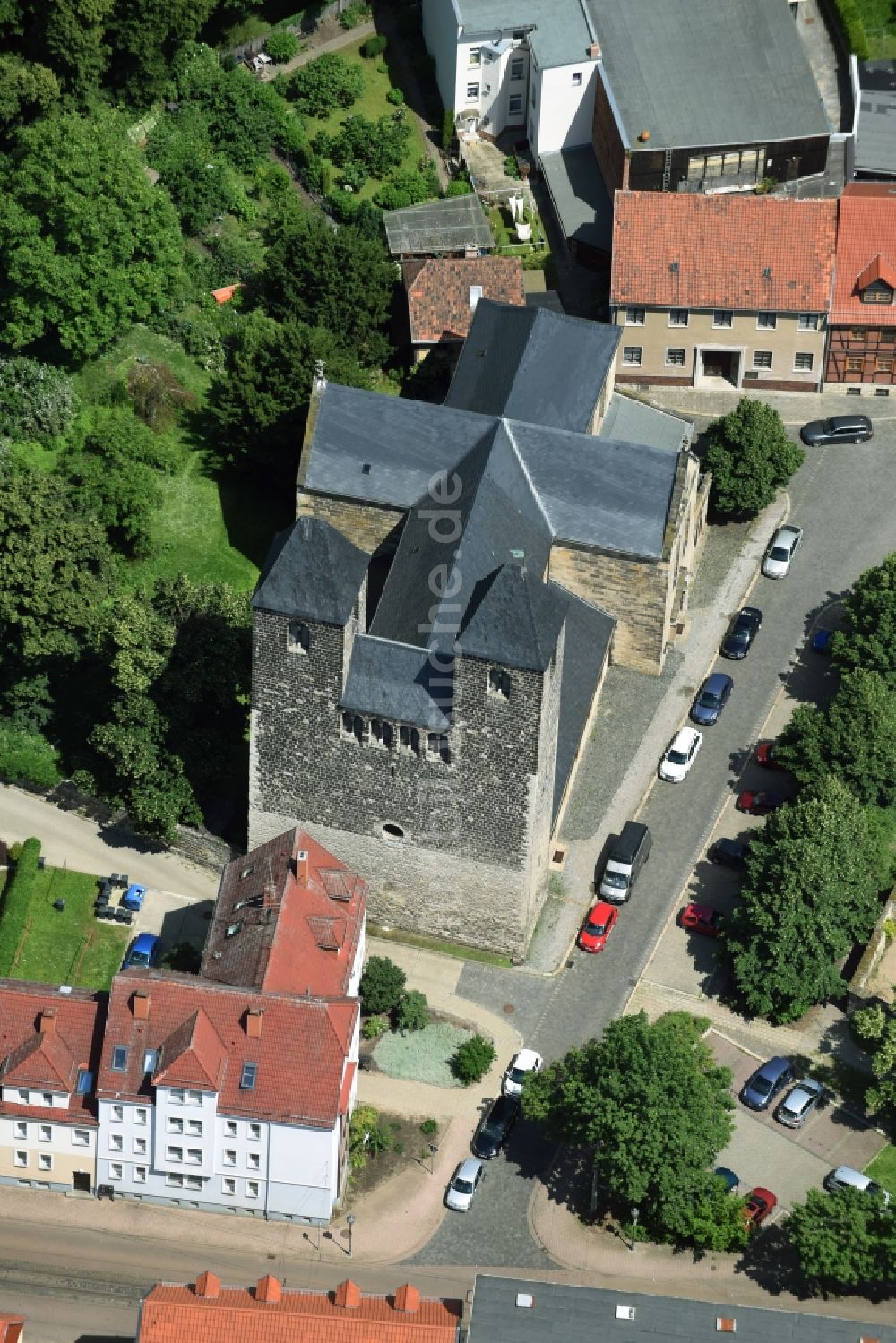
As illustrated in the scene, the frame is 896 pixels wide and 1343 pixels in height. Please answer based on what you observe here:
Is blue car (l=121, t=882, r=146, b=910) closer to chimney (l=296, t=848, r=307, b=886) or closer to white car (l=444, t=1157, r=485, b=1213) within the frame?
chimney (l=296, t=848, r=307, b=886)

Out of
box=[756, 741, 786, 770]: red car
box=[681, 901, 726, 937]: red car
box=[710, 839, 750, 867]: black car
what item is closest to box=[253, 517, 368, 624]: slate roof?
box=[681, 901, 726, 937]: red car

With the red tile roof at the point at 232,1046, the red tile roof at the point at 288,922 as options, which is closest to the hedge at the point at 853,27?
the red tile roof at the point at 288,922

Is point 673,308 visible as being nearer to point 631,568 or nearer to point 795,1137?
point 631,568

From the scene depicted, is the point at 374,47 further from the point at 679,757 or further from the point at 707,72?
the point at 679,757

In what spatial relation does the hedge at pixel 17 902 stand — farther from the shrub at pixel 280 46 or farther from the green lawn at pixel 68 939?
the shrub at pixel 280 46

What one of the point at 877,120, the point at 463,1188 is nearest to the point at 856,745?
the point at 463,1188
